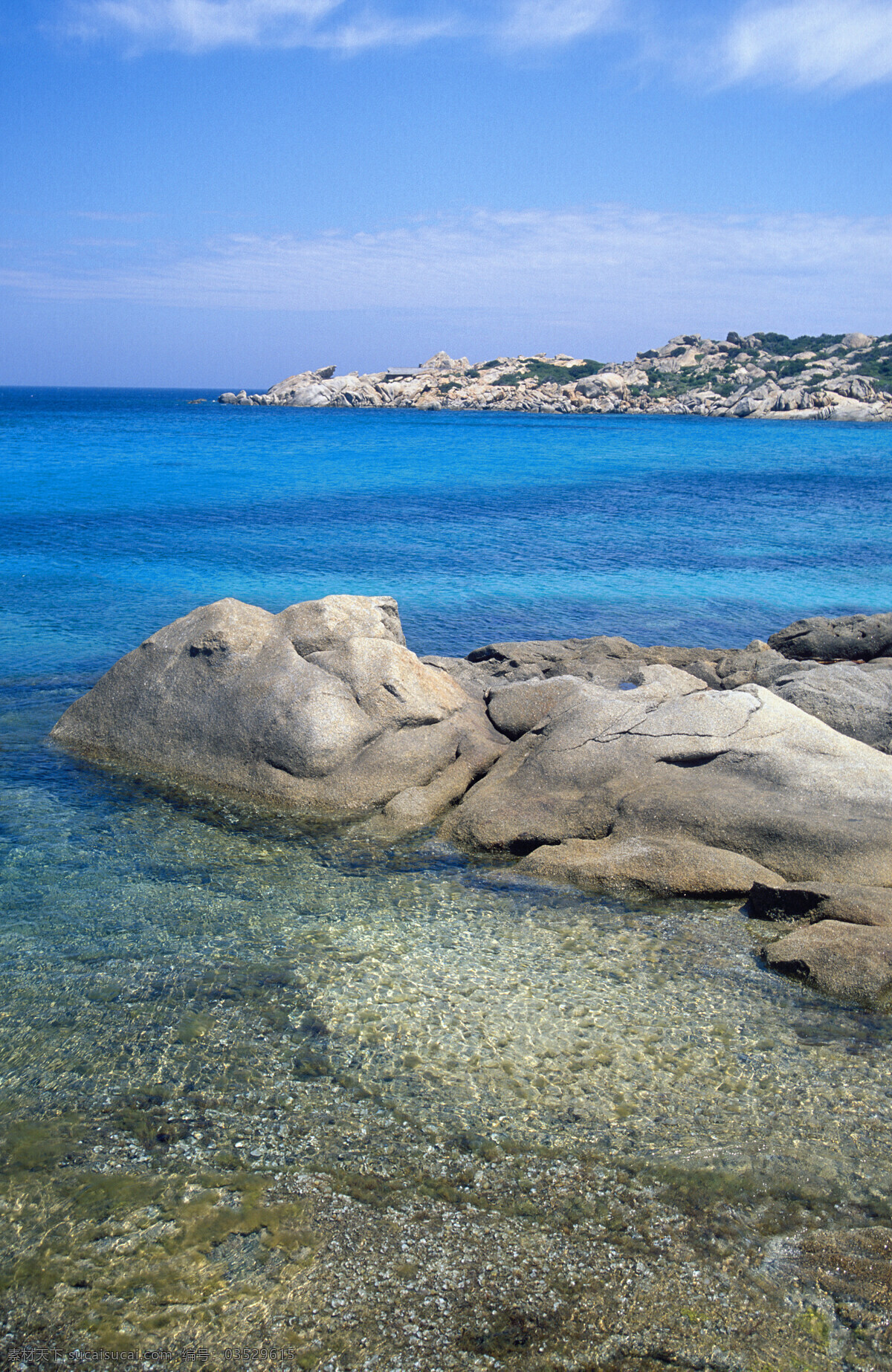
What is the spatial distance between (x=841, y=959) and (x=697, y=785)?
2.19m

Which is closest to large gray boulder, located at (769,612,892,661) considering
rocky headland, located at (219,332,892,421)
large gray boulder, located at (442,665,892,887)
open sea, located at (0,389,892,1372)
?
large gray boulder, located at (442,665,892,887)

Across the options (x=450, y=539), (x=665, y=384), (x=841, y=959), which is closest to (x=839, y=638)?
(x=841, y=959)

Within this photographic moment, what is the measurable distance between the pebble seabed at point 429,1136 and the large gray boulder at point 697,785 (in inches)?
30.6

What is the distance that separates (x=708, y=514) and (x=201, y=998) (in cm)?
3170

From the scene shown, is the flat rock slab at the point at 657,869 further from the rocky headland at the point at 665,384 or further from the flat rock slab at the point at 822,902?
the rocky headland at the point at 665,384

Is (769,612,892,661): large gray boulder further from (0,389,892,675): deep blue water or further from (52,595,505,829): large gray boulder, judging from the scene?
(52,595,505,829): large gray boulder

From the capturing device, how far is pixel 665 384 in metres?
122

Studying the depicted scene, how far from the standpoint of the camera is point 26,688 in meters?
13.3

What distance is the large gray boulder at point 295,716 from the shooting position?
9.41m

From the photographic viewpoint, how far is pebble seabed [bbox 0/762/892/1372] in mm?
3801

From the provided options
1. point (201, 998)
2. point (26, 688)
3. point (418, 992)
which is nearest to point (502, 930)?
point (418, 992)

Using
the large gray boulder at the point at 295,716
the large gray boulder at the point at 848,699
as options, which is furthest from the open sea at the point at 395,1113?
the large gray boulder at the point at 848,699

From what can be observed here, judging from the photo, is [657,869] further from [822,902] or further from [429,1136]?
[429,1136]

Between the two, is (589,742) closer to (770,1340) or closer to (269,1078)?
(269,1078)
